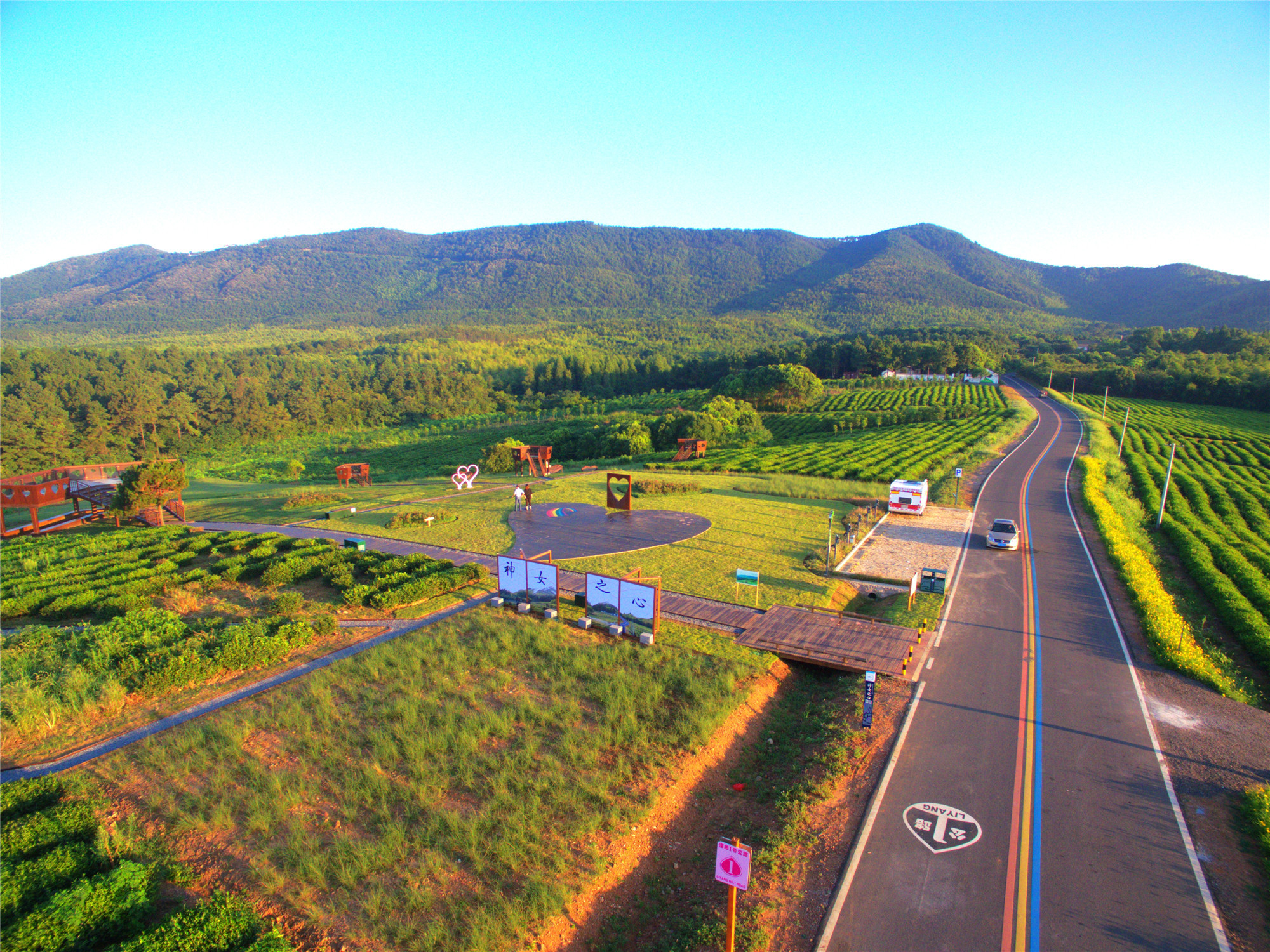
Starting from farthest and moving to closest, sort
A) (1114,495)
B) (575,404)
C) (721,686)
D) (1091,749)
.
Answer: (575,404)
(1114,495)
(721,686)
(1091,749)

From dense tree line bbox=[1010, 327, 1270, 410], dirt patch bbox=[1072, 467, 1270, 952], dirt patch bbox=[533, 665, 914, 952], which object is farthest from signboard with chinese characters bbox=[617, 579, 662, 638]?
dense tree line bbox=[1010, 327, 1270, 410]

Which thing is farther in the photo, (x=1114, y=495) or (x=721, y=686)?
(x=1114, y=495)

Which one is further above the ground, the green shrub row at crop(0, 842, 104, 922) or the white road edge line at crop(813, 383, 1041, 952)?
the green shrub row at crop(0, 842, 104, 922)

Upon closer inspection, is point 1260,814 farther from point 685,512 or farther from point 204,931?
point 685,512

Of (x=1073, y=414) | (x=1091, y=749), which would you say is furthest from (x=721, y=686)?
(x=1073, y=414)

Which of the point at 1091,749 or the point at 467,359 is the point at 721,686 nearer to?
the point at 1091,749

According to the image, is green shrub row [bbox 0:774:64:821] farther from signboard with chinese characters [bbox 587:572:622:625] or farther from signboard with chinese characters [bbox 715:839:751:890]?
signboard with chinese characters [bbox 587:572:622:625]

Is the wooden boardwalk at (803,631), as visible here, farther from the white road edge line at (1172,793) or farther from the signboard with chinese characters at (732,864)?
the signboard with chinese characters at (732,864)
